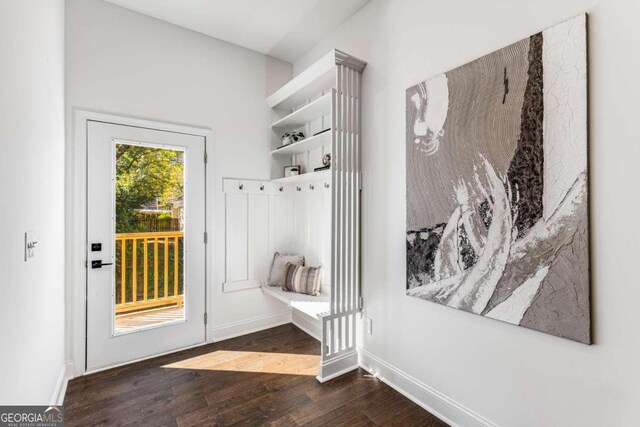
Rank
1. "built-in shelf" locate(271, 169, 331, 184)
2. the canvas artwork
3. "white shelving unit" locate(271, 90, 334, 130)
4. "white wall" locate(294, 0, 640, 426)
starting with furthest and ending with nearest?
"built-in shelf" locate(271, 169, 331, 184), "white shelving unit" locate(271, 90, 334, 130), the canvas artwork, "white wall" locate(294, 0, 640, 426)

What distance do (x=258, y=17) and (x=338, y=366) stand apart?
307 centimetres

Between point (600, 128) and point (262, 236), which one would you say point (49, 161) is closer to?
point (262, 236)

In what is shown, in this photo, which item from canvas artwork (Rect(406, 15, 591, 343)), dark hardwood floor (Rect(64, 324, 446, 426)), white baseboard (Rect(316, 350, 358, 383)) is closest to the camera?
canvas artwork (Rect(406, 15, 591, 343))

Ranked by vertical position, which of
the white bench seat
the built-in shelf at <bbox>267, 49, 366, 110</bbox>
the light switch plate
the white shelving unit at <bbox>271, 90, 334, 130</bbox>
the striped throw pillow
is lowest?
the white bench seat

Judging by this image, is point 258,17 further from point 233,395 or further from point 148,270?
point 233,395

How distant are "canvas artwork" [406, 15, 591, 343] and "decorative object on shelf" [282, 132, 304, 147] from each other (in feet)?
4.57

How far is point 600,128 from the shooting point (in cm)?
129

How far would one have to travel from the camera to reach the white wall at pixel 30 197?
43.4 inches

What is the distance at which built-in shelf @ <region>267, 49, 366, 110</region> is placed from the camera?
2.38 meters

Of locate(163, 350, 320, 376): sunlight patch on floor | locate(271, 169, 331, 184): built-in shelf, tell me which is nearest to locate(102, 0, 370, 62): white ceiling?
→ locate(271, 169, 331, 184): built-in shelf

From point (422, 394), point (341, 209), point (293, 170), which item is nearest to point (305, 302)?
point (341, 209)

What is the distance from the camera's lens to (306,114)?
9.84 ft

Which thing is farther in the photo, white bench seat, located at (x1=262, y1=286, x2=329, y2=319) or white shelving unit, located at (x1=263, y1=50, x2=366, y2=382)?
white bench seat, located at (x1=262, y1=286, x2=329, y2=319)

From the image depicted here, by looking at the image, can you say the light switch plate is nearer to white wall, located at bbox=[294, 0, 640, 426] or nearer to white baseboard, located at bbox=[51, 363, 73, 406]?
white baseboard, located at bbox=[51, 363, 73, 406]
